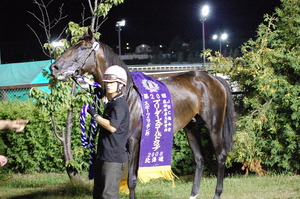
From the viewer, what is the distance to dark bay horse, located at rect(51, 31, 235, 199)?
18.1 feet

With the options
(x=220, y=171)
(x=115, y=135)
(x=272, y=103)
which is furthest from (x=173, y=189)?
(x=115, y=135)

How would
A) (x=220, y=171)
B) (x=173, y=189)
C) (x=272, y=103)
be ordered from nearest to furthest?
(x=220, y=171), (x=173, y=189), (x=272, y=103)

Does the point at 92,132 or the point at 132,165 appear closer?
the point at 92,132

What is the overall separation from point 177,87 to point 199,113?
0.64 meters

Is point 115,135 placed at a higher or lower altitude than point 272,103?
lower

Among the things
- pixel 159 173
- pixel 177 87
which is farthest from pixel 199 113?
pixel 159 173

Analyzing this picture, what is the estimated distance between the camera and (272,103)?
821 cm

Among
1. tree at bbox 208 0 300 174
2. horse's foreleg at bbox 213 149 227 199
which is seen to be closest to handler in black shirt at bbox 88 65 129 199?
horse's foreleg at bbox 213 149 227 199

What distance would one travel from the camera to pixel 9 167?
980 centimetres

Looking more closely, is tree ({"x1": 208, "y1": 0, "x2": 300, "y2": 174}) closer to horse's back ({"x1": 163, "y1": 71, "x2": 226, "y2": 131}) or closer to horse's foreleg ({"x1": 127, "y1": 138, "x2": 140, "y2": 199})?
horse's back ({"x1": 163, "y1": 71, "x2": 226, "y2": 131})

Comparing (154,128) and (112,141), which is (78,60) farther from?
(112,141)

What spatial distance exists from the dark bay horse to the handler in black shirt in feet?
4.25

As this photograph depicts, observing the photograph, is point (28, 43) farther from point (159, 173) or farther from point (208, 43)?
point (208, 43)

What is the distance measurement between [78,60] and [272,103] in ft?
14.5
